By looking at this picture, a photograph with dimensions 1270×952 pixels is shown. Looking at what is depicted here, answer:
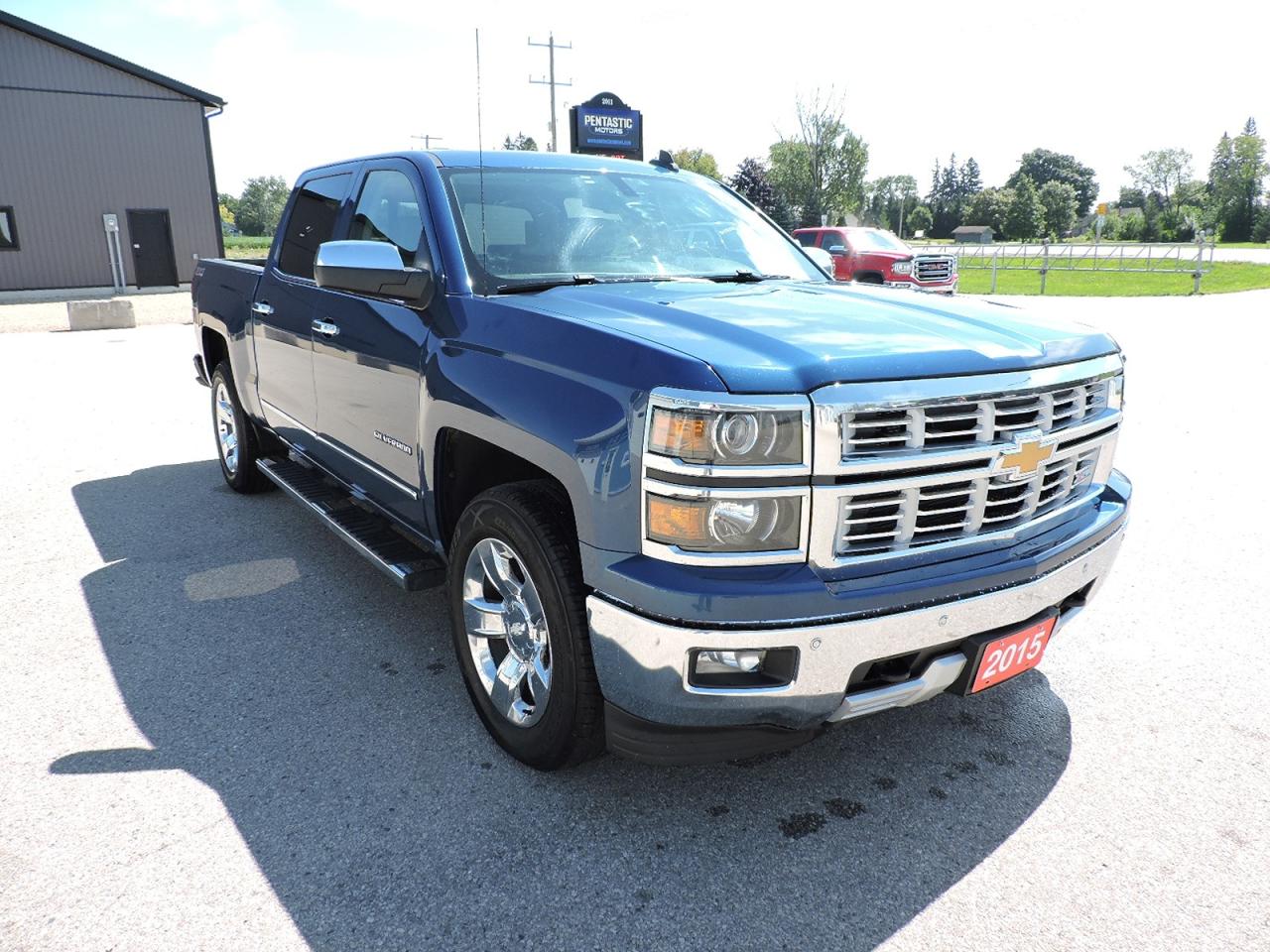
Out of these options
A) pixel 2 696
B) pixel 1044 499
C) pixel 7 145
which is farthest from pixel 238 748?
pixel 7 145

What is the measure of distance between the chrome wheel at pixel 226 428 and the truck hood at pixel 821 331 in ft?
11.7

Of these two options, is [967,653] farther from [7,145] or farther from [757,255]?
[7,145]

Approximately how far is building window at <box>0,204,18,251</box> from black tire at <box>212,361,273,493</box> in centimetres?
2109

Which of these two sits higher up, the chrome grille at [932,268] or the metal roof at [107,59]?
the metal roof at [107,59]

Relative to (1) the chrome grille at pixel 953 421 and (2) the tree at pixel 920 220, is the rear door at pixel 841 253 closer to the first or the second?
(1) the chrome grille at pixel 953 421

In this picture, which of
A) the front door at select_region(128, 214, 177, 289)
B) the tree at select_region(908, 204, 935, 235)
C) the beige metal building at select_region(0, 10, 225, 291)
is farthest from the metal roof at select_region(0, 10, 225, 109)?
the tree at select_region(908, 204, 935, 235)

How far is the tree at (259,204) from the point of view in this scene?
113569 mm

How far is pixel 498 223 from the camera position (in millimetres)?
3268

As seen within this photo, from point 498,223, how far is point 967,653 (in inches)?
83.2

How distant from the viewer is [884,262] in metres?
18.3

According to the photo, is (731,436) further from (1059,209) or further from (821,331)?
(1059,209)

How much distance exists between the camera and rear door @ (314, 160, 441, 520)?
3.21m

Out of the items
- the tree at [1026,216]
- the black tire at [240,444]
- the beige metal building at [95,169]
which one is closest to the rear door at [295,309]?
the black tire at [240,444]

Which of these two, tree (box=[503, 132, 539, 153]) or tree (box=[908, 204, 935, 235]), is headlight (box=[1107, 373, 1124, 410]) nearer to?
tree (box=[503, 132, 539, 153])
